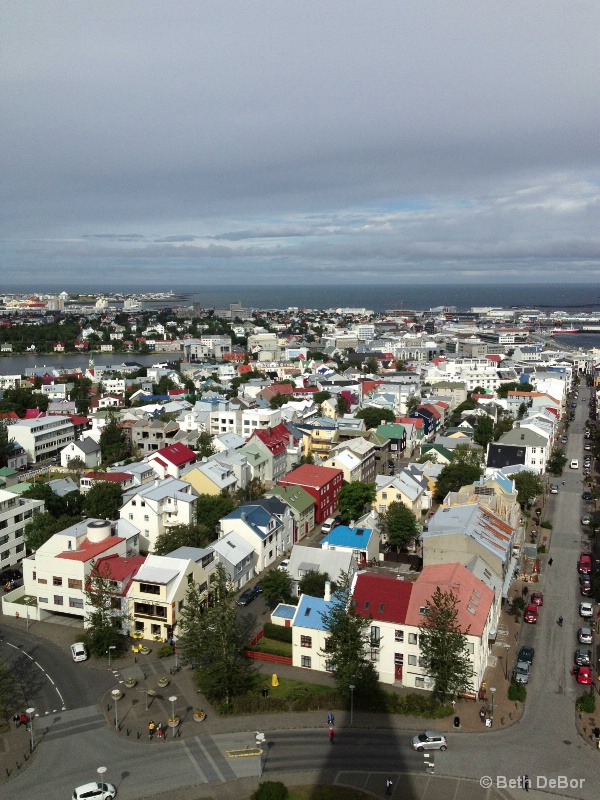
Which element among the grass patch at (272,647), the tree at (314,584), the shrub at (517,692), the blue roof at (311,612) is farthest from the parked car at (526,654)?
the grass patch at (272,647)

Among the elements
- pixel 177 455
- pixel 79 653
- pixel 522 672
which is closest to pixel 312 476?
pixel 177 455

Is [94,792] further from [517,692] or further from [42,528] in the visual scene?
[42,528]

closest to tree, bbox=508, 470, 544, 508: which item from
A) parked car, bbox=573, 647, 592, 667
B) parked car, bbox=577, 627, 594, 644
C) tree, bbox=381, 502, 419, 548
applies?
tree, bbox=381, 502, 419, 548

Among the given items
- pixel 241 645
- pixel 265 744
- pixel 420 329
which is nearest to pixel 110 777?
pixel 265 744

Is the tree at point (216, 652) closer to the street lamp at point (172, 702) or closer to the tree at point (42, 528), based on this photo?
the street lamp at point (172, 702)

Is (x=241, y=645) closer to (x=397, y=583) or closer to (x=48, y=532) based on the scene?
(x=397, y=583)

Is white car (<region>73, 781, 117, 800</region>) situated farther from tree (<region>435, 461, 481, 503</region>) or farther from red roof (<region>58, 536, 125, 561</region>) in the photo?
tree (<region>435, 461, 481, 503</region>)
